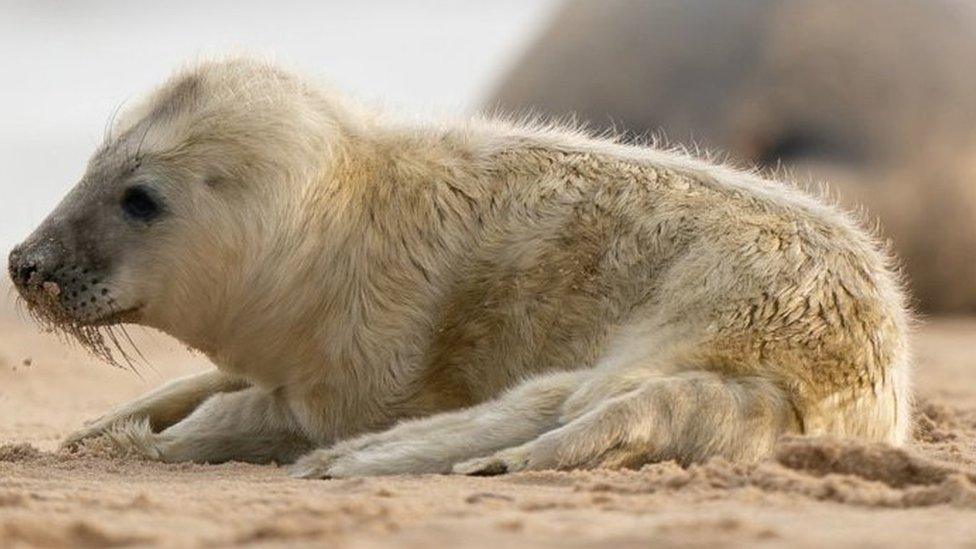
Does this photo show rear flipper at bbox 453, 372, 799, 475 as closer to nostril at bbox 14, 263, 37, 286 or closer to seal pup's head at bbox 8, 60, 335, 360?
seal pup's head at bbox 8, 60, 335, 360

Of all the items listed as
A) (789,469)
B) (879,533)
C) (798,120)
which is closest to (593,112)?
(798,120)

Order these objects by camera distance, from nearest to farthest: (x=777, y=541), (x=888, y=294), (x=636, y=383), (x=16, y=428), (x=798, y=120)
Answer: (x=777, y=541), (x=636, y=383), (x=888, y=294), (x=16, y=428), (x=798, y=120)

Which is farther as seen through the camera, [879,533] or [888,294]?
[888,294]

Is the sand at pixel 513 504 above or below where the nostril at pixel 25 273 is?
below

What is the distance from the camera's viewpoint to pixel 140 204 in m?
5.54

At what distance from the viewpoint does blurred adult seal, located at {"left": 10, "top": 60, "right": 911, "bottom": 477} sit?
5098 mm

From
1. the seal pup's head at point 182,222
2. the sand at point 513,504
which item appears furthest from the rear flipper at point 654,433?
the seal pup's head at point 182,222

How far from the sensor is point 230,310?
5.62m

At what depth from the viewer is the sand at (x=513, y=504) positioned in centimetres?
347

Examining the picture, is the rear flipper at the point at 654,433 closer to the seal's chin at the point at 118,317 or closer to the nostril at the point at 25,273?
the seal's chin at the point at 118,317

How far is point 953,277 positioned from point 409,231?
26.7 ft

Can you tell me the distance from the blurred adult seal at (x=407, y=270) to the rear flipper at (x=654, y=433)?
0.65 feet

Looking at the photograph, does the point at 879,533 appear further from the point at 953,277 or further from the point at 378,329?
the point at 953,277

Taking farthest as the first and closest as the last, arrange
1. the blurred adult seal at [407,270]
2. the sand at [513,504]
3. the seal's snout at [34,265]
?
A: 1. the seal's snout at [34,265]
2. the blurred adult seal at [407,270]
3. the sand at [513,504]
